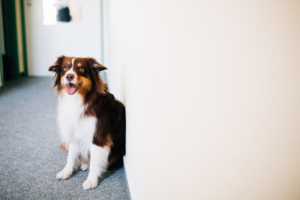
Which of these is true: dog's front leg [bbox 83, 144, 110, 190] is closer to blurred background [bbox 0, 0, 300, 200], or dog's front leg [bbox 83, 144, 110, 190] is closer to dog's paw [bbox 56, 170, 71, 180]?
dog's paw [bbox 56, 170, 71, 180]

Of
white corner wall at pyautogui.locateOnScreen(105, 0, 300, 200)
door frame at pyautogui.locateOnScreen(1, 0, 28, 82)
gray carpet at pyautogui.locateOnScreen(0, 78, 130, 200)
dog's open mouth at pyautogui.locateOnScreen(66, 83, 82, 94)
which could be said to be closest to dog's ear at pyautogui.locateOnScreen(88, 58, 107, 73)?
dog's open mouth at pyautogui.locateOnScreen(66, 83, 82, 94)

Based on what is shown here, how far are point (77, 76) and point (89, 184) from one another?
0.69m

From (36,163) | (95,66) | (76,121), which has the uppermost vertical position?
(95,66)

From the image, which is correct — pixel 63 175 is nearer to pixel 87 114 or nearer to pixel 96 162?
pixel 96 162

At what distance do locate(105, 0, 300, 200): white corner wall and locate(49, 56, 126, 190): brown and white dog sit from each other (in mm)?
610

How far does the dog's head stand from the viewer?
143 cm

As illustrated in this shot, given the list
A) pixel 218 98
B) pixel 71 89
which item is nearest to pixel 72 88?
pixel 71 89

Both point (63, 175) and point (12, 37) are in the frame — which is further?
point (12, 37)

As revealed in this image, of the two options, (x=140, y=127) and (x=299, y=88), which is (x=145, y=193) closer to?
(x=140, y=127)

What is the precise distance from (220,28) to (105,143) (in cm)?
105

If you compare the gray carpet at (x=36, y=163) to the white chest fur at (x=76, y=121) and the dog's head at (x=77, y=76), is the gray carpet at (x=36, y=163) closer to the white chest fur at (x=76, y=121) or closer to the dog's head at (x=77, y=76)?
the white chest fur at (x=76, y=121)

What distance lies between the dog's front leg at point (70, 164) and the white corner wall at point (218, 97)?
822 millimetres

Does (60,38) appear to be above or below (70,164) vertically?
above

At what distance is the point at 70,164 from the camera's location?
1599mm
